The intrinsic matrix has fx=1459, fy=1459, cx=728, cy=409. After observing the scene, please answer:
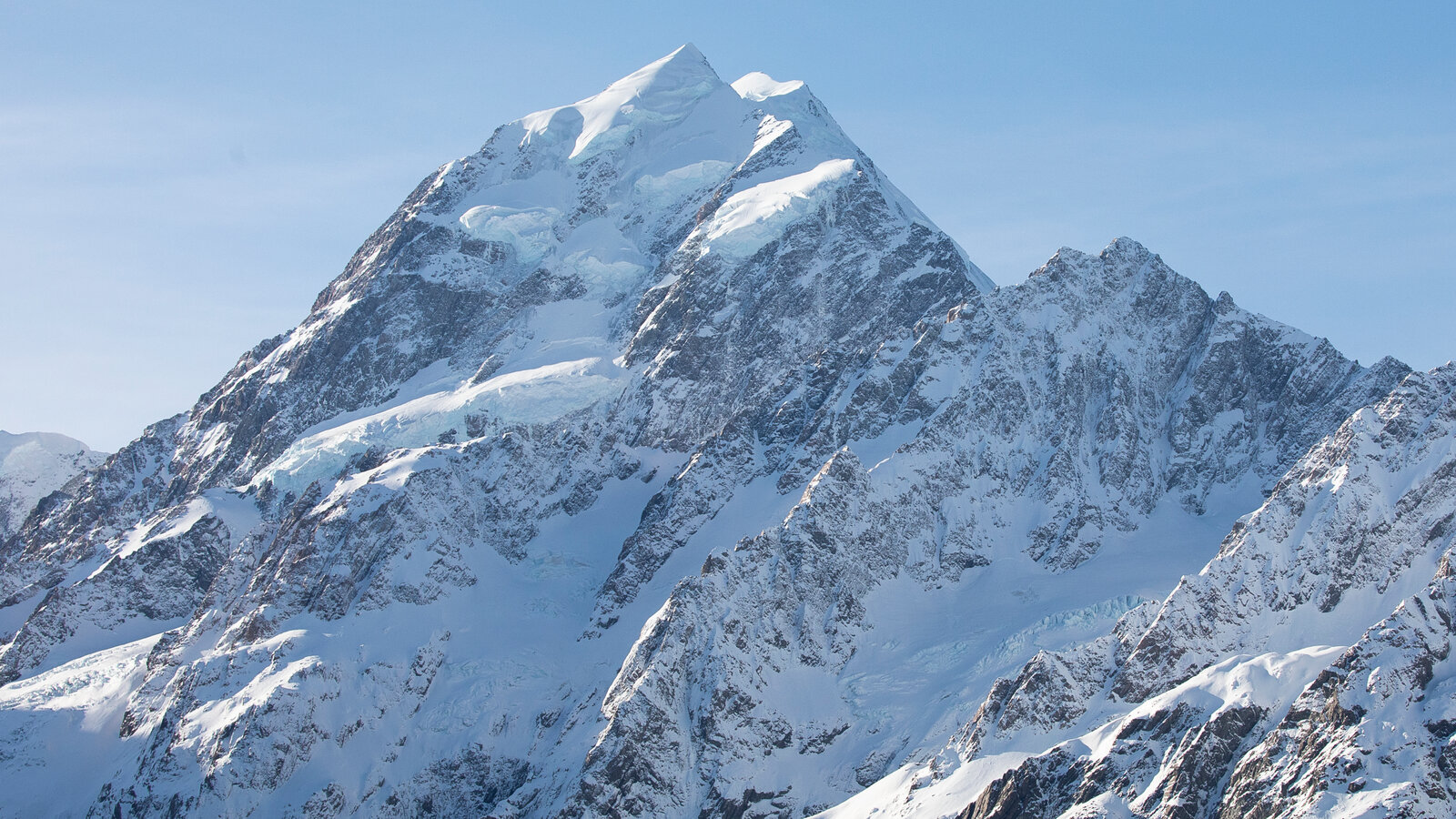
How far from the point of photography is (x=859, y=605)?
155125mm

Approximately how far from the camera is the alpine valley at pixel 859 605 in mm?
115250

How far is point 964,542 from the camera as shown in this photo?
162 meters

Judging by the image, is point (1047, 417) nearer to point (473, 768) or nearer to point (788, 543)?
point (788, 543)

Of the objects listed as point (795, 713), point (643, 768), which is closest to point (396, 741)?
point (643, 768)

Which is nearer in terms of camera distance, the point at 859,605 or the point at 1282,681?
the point at 1282,681

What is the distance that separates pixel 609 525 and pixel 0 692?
7940cm

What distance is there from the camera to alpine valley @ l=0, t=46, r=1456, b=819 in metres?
115

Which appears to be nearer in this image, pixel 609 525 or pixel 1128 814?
pixel 1128 814

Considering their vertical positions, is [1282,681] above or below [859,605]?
below

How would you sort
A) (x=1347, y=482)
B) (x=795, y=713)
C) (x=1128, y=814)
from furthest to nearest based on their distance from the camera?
Result: (x=795, y=713)
(x=1347, y=482)
(x=1128, y=814)

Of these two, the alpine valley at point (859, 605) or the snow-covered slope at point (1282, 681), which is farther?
the alpine valley at point (859, 605)

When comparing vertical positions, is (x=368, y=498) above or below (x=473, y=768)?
above

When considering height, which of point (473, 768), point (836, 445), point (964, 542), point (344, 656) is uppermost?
point (836, 445)

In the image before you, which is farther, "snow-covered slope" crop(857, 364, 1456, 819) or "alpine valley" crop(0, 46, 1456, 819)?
"alpine valley" crop(0, 46, 1456, 819)
